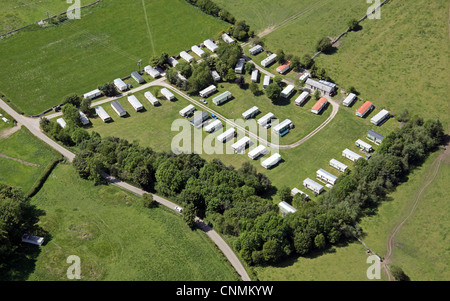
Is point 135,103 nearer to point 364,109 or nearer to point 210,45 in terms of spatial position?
point 210,45

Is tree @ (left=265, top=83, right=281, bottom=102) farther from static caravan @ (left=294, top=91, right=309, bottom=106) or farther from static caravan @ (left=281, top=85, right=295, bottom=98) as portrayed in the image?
static caravan @ (left=294, top=91, right=309, bottom=106)

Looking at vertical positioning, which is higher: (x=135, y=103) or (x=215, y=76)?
(x=215, y=76)

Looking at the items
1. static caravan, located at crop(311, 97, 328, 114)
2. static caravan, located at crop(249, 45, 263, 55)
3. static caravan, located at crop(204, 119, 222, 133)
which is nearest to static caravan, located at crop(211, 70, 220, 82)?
static caravan, located at crop(249, 45, 263, 55)

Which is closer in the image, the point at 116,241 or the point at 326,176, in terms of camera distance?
the point at 116,241

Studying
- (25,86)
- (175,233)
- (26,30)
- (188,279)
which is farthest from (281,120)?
(26,30)

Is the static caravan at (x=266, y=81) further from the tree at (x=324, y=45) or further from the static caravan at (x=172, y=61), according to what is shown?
the static caravan at (x=172, y=61)

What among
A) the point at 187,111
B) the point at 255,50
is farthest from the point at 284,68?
the point at 187,111

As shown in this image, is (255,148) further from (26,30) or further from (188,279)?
(26,30)
